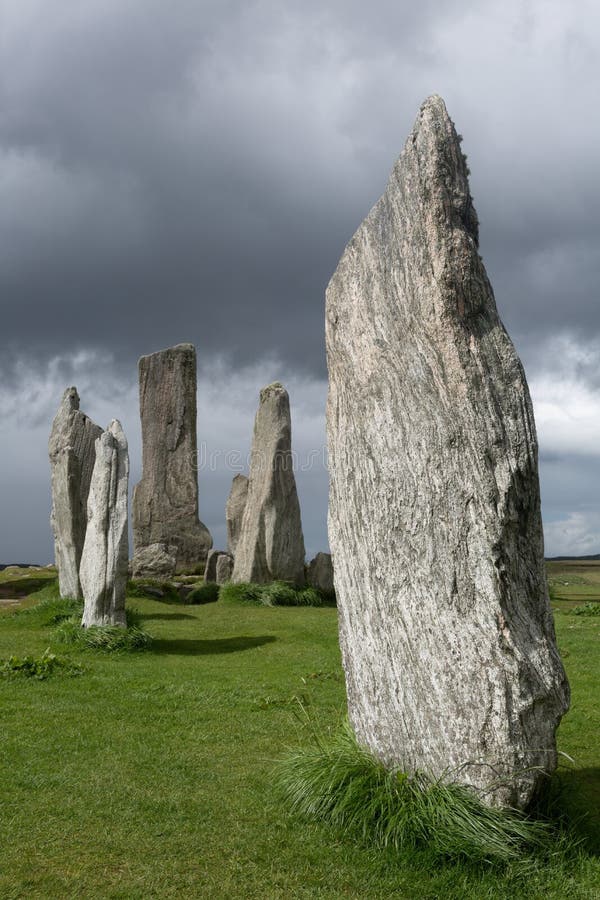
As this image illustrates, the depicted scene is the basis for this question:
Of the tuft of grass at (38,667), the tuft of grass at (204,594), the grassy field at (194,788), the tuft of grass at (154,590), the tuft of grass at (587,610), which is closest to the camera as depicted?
the grassy field at (194,788)

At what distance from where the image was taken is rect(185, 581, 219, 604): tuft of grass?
19.3m

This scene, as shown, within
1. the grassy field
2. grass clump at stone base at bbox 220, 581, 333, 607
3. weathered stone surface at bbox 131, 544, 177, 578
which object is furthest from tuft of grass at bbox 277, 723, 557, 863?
weathered stone surface at bbox 131, 544, 177, 578

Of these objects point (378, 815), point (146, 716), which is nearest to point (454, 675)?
point (378, 815)

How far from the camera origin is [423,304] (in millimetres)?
5312

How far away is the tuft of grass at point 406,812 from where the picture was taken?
4.84 meters

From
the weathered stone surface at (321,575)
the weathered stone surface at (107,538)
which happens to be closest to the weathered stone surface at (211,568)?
the weathered stone surface at (321,575)

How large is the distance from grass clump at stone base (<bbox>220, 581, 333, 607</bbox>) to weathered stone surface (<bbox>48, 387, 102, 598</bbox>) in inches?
144

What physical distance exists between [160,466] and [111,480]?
498 inches

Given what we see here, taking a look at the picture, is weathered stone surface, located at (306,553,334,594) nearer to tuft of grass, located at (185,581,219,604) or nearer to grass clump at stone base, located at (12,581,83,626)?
tuft of grass, located at (185,581,219,604)

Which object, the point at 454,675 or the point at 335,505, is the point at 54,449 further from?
the point at 454,675

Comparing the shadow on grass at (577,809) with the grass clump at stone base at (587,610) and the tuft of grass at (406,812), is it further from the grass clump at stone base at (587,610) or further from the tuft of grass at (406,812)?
the grass clump at stone base at (587,610)

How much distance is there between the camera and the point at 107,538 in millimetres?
12914

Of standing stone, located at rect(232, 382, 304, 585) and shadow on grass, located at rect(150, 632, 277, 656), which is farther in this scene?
standing stone, located at rect(232, 382, 304, 585)

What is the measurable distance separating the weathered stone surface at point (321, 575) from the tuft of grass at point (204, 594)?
2338mm
